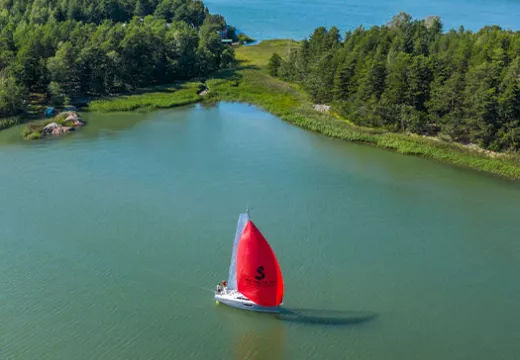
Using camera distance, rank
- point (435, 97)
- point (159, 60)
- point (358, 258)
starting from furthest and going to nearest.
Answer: point (159, 60), point (435, 97), point (358, 258)

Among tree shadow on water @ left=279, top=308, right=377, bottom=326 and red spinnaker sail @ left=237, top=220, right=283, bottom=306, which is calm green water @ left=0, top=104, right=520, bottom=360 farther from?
red spinnaker sail @ left=237, top=220, right=283, bottom=306

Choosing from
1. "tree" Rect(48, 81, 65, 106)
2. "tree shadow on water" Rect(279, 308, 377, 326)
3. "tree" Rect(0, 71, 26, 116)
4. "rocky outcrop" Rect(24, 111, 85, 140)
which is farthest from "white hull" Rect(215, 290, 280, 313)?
"tree" Rect(48, 81, 65, 106)

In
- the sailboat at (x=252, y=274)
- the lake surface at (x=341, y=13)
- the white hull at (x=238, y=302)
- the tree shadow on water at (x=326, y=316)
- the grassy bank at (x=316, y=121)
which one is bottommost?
the tree shadow on water at (x=326, y=316)

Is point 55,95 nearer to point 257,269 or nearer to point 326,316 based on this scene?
point 257,269

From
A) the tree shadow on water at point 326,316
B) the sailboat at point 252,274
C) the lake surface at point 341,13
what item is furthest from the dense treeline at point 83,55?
the lake surface at point 341,13

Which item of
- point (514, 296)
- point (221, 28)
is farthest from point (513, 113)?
point (221, 28)

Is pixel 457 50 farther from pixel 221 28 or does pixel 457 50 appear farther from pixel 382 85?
pixel 221 28

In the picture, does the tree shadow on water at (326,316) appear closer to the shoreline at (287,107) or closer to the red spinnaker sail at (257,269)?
the red spinnaker sail at (257,269)
